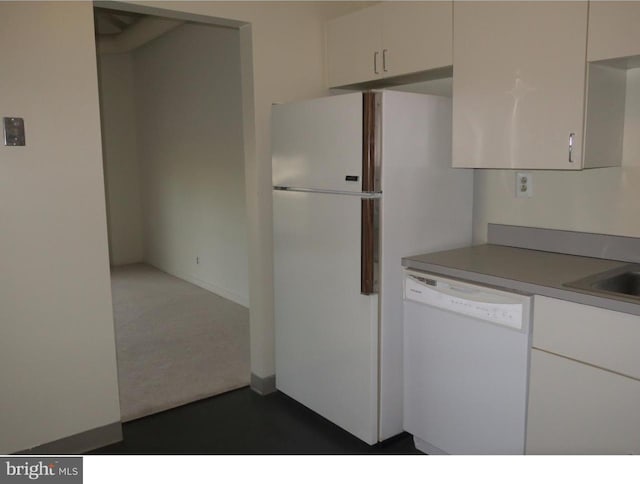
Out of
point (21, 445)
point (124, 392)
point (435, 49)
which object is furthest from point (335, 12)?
point (21, 445)

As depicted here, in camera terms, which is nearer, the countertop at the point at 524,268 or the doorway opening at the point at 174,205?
the countertop at the point at 524,268

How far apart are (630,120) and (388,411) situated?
1.69m

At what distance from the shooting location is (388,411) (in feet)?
8.62

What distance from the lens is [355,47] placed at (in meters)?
3.11

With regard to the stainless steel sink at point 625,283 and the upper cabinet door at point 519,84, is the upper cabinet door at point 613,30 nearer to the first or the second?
the upper cabinet door at point 519,84

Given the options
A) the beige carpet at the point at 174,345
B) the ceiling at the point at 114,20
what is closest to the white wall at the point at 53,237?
the beige carpet at the point at 174,345

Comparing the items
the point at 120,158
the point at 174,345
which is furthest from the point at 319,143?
the point at 120,158

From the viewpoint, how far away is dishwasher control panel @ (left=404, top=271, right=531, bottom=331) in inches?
81.9

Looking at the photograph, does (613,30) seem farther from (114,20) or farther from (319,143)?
(114,20)

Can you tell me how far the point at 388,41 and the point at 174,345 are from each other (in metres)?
2.66

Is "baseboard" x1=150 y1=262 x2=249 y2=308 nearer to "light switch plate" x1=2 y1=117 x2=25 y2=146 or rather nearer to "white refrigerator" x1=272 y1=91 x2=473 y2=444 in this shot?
"white refrigerator" x1=272 y1=91 x2=473 y2=444

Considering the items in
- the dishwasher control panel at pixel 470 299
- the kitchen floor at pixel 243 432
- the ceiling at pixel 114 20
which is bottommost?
the kitchen floor at pixel 243 432

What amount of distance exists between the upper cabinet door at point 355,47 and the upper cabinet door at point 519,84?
538 mm

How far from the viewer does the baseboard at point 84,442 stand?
2.57m
